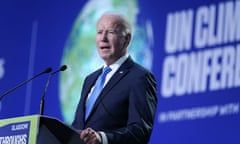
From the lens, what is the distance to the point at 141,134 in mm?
2861

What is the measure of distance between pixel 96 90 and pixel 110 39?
216mm

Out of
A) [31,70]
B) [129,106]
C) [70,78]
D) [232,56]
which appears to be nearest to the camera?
[129,106]

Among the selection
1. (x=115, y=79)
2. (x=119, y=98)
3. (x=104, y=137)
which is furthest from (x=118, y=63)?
(x=104, y=137)

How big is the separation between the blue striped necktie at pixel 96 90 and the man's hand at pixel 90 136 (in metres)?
0.29

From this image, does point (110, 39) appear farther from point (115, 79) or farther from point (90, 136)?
point (90, 136)

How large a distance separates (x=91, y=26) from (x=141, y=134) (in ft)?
8.47

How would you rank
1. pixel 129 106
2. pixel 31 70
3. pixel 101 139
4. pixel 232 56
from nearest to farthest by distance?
pixel 101 139
pixel 129 106
pixel 232 56
pixel 31 70

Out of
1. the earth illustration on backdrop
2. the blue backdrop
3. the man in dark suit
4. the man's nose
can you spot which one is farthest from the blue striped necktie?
the earth illustration on backdrop

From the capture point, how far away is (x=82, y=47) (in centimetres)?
539

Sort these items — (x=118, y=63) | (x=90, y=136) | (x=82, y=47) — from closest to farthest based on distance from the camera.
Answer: (x=90, y=136) < (x=118, y=63) < (x=82, y=47)

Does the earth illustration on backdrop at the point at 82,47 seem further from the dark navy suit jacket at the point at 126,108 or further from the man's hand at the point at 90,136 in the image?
the man's hand at the point at 90,136

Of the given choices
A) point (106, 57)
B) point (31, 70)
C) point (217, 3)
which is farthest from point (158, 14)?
point (106, 57)

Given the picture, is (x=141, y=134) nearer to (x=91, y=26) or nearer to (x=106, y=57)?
(x=106, y=57)

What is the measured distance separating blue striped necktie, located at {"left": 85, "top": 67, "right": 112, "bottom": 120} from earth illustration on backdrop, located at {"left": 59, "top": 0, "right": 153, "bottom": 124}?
1.90 metres
